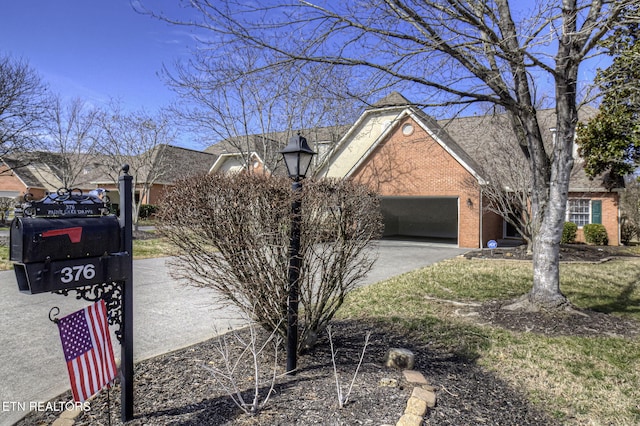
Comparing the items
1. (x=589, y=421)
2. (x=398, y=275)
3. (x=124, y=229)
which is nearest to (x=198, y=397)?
(x=124, y=229)

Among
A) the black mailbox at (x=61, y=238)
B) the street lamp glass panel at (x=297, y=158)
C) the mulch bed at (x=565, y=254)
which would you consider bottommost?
the mulch bed at (x=565, y=254)

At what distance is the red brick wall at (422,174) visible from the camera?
16.8m

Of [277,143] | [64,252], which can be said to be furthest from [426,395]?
[277,143]

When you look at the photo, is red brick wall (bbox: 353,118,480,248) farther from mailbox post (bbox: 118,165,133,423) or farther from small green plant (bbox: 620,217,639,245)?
mailbox post (bbox: 118,165,133,423)

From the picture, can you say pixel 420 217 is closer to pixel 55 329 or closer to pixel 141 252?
pixel 141 252

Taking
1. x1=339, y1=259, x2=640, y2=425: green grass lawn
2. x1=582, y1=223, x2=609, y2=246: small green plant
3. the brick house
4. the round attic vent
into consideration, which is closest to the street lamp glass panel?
x1=339, y1=259, x2=640, y2=425: green grass lawn

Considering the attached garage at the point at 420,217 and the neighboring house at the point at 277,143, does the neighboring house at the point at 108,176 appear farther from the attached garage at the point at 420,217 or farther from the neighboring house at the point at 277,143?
the attached garage at the point at 420,217

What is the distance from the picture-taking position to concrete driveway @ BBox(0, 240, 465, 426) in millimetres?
3576

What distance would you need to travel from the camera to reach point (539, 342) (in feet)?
15.8

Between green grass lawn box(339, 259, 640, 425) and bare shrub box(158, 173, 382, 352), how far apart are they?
1963mm

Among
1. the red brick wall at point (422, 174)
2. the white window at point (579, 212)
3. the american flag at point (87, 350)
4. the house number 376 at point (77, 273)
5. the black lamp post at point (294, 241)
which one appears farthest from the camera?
the white window at point (579, 212)

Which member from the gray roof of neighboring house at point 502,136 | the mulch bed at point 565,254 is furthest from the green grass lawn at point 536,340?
the gray roof of neighboring house at point 502,136

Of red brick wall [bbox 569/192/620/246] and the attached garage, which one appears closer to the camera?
red brick wall [bbox 569/192/620/246]

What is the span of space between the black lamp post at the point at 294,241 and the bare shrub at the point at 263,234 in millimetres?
54
